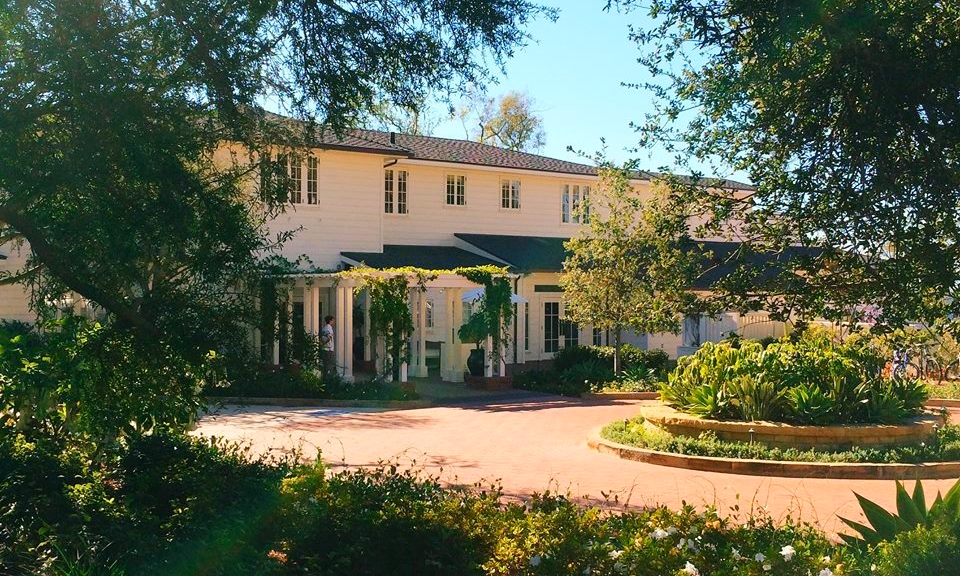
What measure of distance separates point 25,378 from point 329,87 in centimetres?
384

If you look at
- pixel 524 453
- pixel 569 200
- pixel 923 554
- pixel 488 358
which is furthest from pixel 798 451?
pixel 569 200

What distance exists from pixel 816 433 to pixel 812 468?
44.9 inches

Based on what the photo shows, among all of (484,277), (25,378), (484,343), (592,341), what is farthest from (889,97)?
(592,341)

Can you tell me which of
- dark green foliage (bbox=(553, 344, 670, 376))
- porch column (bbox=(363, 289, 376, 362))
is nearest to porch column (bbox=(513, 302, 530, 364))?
dark green foliage (bbox=(553, 344, 670, 376))

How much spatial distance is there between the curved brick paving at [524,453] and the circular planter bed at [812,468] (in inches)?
6.5

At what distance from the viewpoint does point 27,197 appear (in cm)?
695

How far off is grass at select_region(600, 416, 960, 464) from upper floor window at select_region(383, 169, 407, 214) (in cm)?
1668

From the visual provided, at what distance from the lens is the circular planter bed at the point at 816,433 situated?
12.9 m

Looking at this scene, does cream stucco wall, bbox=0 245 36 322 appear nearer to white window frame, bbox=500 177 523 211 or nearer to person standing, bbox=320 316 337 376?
person standing, bbox=320 316 337 376

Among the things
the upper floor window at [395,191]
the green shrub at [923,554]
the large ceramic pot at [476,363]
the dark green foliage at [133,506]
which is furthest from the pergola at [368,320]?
the green shrub at [923,554]

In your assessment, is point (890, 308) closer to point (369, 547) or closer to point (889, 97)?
point (889, 97)

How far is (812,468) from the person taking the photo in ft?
38.8

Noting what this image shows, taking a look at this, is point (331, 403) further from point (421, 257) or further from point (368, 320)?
point (421, 257)

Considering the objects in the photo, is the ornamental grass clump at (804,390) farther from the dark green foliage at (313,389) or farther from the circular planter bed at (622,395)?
the dark green foliage at (313,389)
